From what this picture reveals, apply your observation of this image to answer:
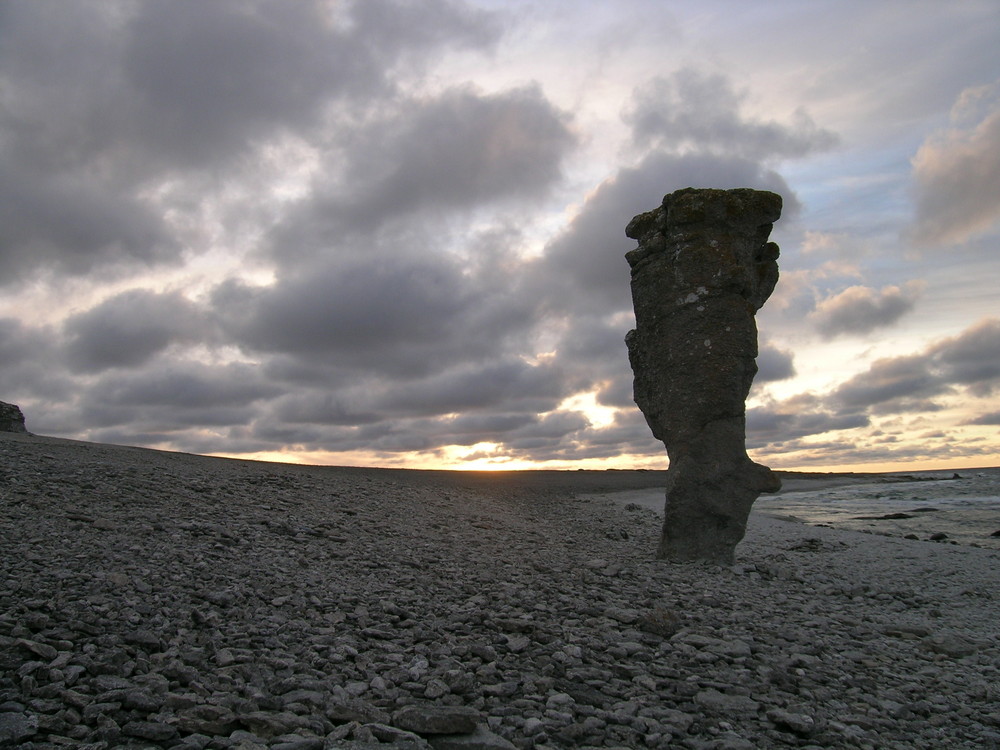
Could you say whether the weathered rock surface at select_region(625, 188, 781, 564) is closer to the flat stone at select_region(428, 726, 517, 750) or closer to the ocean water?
the flat stone at select_region(428, 726, 517, 750)

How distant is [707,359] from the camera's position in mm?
11391

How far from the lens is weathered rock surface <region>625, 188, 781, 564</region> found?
11.4 m

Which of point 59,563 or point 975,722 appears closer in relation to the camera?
point 975,722

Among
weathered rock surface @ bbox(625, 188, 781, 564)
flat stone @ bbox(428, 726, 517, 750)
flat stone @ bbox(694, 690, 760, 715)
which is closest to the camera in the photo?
flat stone @ bbox(428, 726, 517, 750)

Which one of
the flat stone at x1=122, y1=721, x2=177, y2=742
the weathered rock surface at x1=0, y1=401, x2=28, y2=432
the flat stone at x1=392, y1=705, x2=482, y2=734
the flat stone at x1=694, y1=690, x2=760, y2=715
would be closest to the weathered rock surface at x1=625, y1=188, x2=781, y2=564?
the flat stone at x1=694, y1=690, x2=760, y2=715

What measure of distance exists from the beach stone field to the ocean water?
35.8 feet

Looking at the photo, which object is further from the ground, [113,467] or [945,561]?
[113,467]

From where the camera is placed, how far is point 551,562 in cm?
1010

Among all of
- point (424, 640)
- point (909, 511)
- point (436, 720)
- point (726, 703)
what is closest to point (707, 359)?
point (726, 703)

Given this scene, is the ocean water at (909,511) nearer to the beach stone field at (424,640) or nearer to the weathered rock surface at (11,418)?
the beach stone field at (424,640)

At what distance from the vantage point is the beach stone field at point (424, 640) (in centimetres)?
464

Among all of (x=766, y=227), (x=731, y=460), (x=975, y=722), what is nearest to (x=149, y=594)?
(x=975, y=722)

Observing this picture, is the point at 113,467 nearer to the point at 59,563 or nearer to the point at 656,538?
the point at 59,563

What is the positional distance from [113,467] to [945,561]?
16.7 m
